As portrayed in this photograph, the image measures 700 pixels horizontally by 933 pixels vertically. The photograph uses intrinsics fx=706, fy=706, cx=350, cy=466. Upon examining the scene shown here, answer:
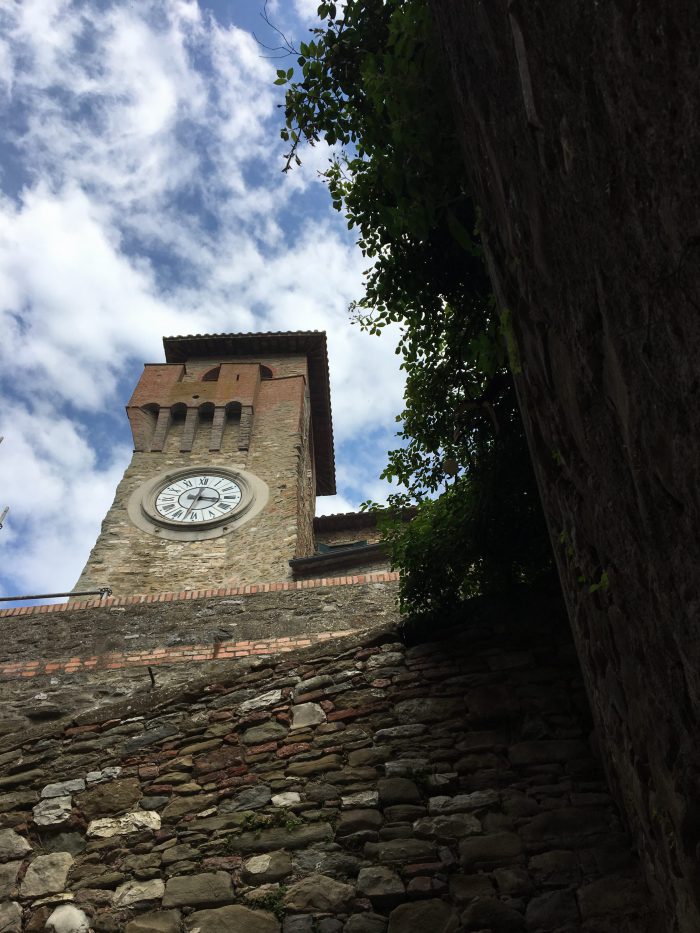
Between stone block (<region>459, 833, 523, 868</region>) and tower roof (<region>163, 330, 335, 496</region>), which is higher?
tower roof (<region>163, 330, 335, 496</region>)

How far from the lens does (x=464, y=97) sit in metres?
3.13

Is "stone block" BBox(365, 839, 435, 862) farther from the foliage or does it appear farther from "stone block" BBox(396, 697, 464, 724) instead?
the foliage

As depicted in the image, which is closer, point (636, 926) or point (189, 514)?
point (636, 926)

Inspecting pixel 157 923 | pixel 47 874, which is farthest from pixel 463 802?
pixel 47 874

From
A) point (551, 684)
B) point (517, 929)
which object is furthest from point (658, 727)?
point (551, 684)

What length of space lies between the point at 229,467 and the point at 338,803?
11.7m

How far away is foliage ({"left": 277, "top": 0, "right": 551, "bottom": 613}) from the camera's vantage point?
383cm

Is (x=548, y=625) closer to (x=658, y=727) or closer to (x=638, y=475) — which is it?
(x=658, y=727)

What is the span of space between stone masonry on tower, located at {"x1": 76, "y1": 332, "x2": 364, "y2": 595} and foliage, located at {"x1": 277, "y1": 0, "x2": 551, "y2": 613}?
7.13 meters

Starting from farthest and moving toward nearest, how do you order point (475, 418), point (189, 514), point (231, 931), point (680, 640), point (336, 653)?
point (189, 514) < point (475, 418) < point (336, 653) < point (231, 931) < point (680, 640)

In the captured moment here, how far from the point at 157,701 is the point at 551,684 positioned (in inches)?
88.0

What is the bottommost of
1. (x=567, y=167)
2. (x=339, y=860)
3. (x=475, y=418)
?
(x=339, y=860)

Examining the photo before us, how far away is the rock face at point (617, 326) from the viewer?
158cm

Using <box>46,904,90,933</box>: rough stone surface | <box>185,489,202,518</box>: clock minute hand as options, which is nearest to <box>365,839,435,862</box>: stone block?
<box>46,904,90,933</box>: rough stone surface
